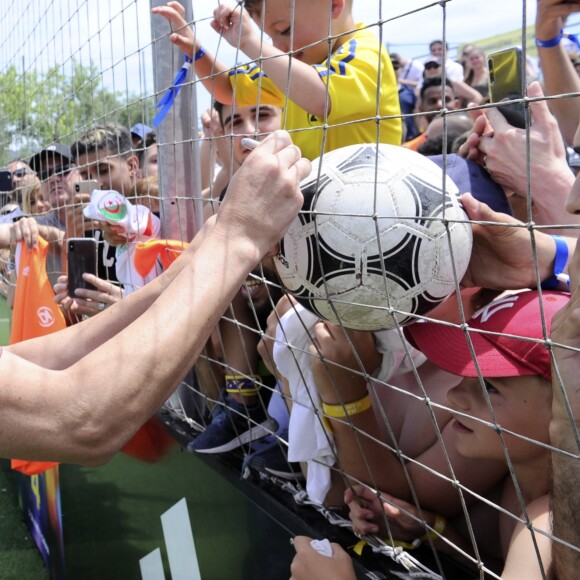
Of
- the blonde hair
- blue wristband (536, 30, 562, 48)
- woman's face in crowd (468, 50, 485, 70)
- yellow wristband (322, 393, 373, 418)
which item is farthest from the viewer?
woman's face in crowd (468, 50, 485, 70)

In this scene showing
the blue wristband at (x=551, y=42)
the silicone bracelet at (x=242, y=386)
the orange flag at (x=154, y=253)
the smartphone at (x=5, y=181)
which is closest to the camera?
the blue wristband at (x=551, y=42)

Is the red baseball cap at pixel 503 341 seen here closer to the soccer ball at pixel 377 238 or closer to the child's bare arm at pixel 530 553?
the soccer ball at pixel 377 238

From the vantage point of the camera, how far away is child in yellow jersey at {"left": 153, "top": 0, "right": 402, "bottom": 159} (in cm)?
198

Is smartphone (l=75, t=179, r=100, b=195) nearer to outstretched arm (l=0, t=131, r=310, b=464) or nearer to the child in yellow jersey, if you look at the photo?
the child in yellow jersey

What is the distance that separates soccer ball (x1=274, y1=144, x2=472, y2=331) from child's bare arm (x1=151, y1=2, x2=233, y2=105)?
33.4 inches

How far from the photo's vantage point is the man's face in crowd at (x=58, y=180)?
3926 millimetres

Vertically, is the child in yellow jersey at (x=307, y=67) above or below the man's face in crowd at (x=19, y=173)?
above

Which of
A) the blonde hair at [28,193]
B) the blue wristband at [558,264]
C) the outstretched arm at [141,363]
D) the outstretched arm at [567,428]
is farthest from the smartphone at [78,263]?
the blonde hair at [28,193]

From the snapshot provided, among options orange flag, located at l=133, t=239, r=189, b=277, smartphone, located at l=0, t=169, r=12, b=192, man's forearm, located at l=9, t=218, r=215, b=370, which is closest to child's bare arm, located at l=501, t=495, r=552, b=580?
man's forearm, located at l=9, t=218, r=215, b=370

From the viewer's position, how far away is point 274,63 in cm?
199

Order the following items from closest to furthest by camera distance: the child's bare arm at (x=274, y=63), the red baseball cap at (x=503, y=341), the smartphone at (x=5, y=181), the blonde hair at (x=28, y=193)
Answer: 1. the red baseball cap at (x=503, y=341)
2. the child's bare arm at (x=274, y=63)
3. the smartphone at (x=5, y=181)
4. the blonde hair at (x=28, y=193)

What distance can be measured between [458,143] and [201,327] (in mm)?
1413

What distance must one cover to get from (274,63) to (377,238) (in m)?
0.77

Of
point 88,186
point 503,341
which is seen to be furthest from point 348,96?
point 88,186
